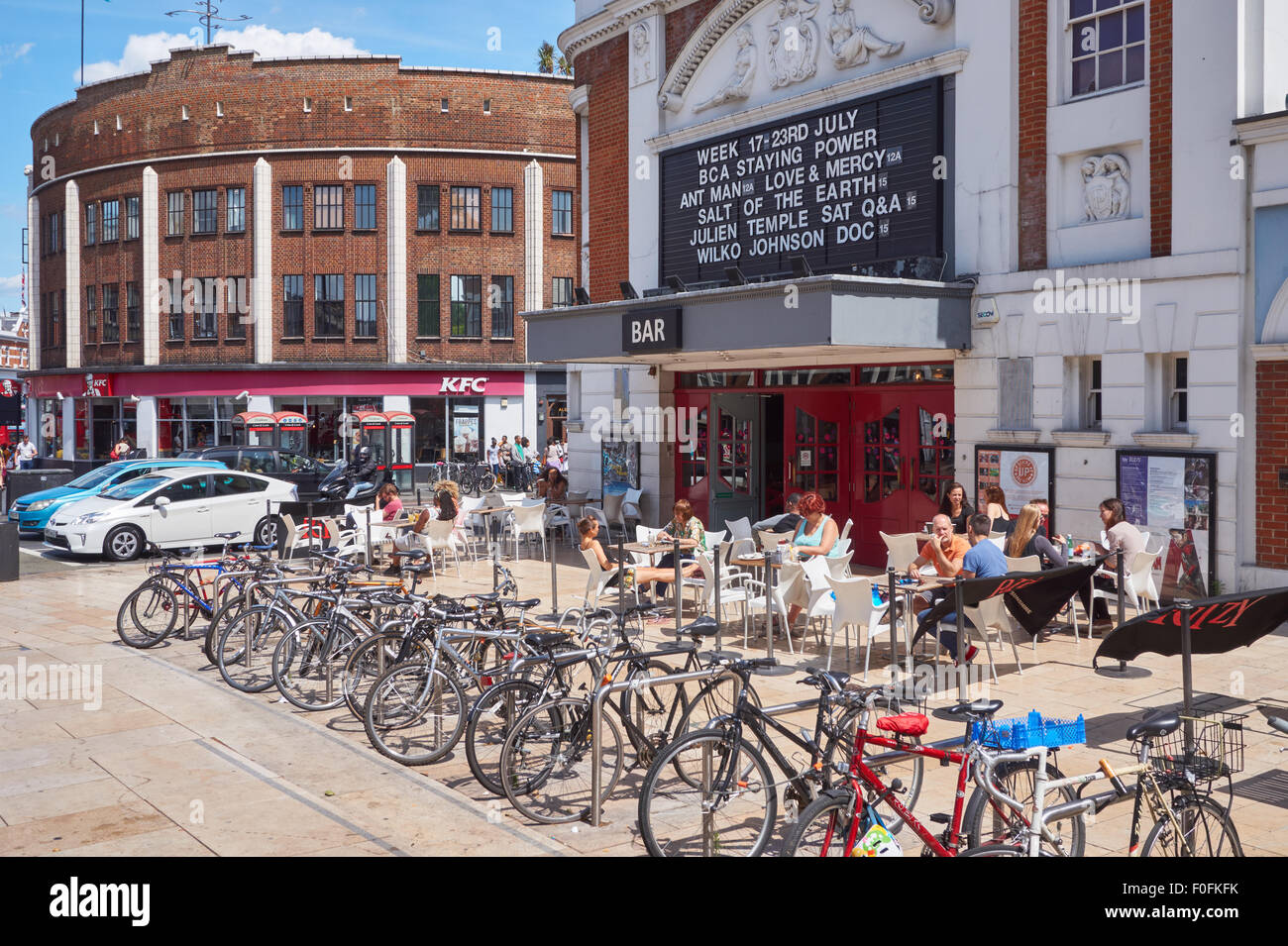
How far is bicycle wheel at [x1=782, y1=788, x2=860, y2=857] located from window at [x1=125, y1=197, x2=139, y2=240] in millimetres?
47540

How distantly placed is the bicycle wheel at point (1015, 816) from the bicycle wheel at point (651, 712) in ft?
8.01

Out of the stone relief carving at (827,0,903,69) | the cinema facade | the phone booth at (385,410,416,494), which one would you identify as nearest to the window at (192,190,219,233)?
the phone booth at (385,410,416,494)

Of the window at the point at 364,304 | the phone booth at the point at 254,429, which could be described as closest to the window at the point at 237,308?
the phone booth at the point at 254,429

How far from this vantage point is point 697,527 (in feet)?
47.0

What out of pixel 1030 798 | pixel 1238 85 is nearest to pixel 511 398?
pixel 1238 85

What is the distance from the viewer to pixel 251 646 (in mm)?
10969

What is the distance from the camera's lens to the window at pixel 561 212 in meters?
44.9

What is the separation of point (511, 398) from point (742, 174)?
83.0ft

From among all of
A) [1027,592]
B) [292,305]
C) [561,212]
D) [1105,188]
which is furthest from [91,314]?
[1027,592]

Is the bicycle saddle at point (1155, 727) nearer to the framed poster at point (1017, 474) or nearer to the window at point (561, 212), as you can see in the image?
the framed poster at point (1017, 474)
